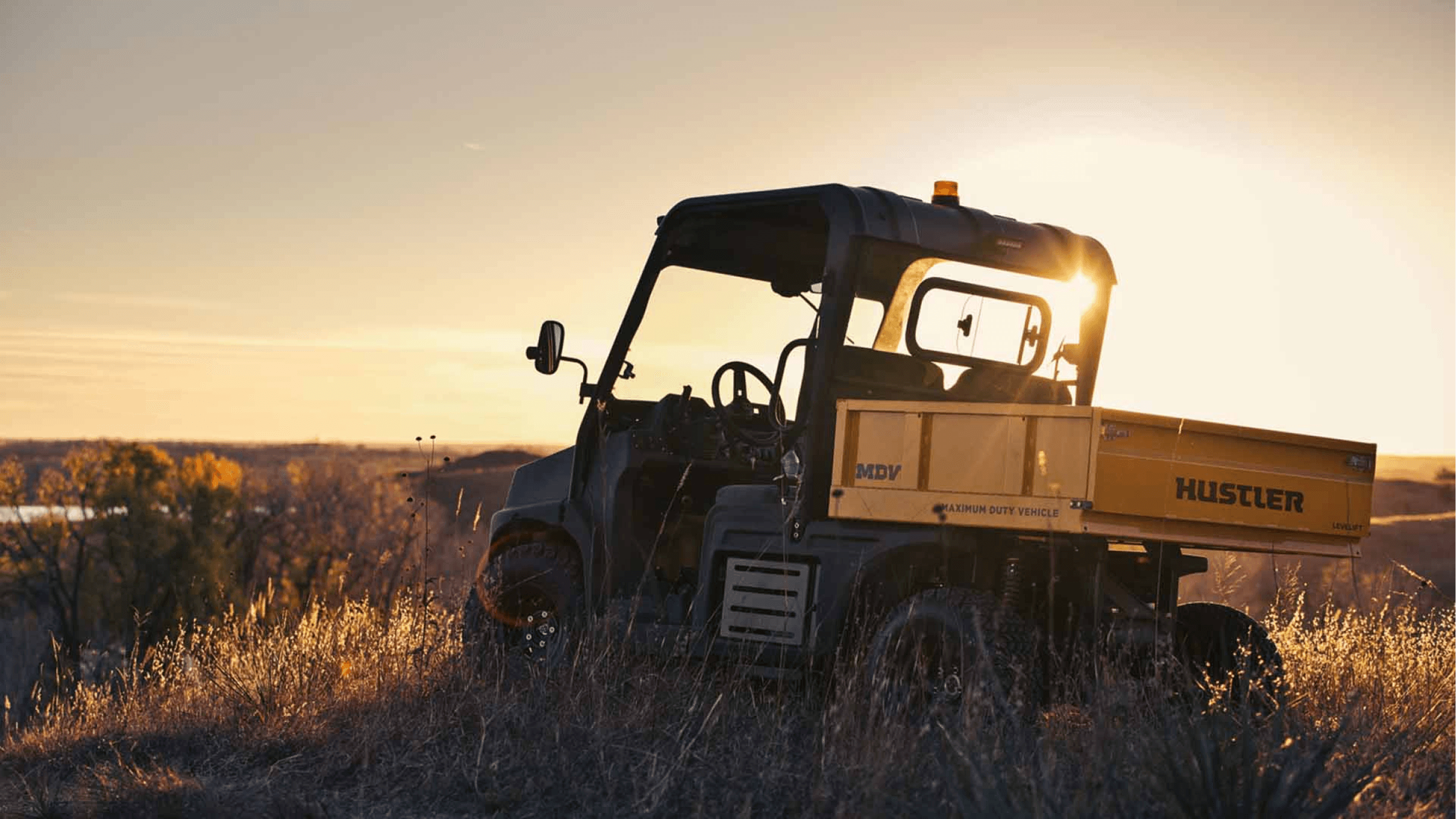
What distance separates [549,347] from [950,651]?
9.89 feet

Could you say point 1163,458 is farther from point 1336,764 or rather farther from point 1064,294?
point 1064,294

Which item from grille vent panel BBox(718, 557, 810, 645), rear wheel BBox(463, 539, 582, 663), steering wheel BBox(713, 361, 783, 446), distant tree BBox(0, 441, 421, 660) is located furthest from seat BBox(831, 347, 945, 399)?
distant tree BBox(0, 441, 421, 660)

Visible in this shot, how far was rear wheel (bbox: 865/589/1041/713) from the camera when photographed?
6.39 metres

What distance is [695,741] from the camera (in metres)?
6.30

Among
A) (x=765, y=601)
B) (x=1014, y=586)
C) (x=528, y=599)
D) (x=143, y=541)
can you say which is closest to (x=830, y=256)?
(x=765, y=601)

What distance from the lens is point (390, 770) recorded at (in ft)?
20.9

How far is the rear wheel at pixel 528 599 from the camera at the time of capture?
28.3 feet

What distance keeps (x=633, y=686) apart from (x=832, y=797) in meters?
2.05

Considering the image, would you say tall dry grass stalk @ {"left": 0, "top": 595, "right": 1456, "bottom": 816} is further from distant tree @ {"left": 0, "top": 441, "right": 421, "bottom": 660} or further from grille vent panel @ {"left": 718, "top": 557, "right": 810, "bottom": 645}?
distant tree @ {"left": 0, "top": 441, "right": 421, "bottom": 660}

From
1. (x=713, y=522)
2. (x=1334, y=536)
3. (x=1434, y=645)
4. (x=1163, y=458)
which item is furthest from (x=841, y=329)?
(x=1434, y=645)

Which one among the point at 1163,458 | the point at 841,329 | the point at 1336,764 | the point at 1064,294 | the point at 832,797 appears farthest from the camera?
the point at 1064,294

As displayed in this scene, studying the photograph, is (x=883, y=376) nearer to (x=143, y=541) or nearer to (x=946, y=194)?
(x=946, y=194)

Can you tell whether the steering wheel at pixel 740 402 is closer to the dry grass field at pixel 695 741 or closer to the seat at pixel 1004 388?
the seat at pixel 1004 388

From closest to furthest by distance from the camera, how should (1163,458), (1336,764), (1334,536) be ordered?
(1336,764)
(1163,458)
(1334,536)
